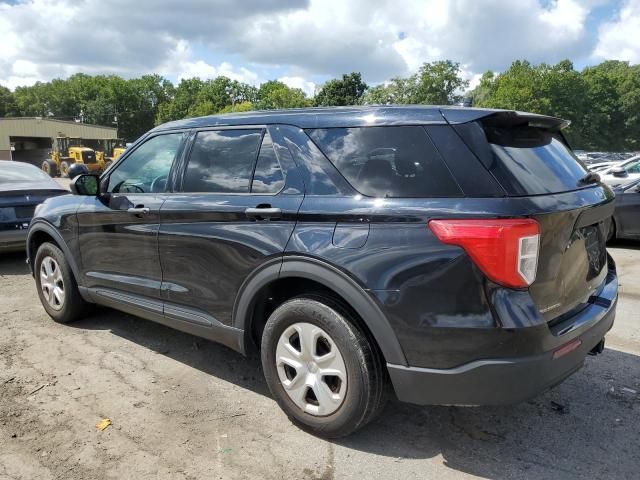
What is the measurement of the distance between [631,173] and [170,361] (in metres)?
9.34

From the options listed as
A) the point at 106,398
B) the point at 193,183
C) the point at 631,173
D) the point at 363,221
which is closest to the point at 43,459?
the point at 106,398

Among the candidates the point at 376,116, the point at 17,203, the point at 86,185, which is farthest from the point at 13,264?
the point at 376,116

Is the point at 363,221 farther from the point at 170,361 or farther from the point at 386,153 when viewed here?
the point at 170,361

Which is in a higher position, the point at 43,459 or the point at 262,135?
the point at 262,135

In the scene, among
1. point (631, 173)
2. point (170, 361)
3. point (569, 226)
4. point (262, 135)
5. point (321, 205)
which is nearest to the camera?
point (569, 226)

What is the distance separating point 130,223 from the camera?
12.7ft

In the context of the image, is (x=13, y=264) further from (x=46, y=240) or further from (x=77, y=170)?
(x=77, y=170)

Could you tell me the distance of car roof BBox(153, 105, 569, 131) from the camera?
261 cm

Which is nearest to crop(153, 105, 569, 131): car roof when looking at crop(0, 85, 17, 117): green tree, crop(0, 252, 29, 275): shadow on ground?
crop(0, 252, 29, 275): shadow on ground

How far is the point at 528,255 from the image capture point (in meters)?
2.32

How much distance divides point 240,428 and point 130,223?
5.73 feet

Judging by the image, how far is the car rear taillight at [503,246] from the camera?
7.50ft

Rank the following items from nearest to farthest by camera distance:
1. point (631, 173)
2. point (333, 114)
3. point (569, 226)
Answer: point (569, 226) < point (333, 114) < point (631, 173)

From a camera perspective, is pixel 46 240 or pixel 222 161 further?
pixel 46 240
